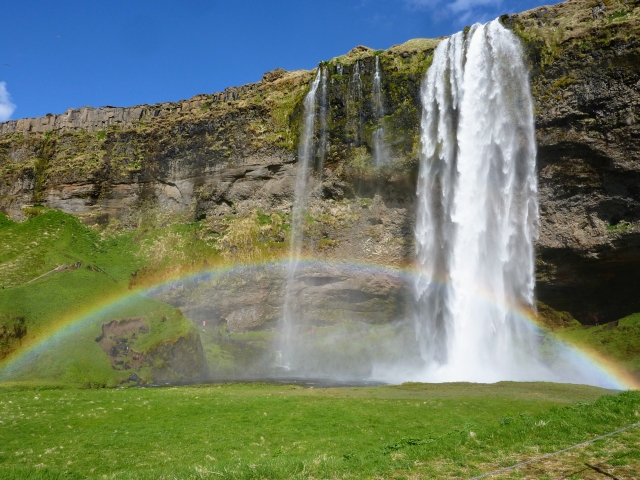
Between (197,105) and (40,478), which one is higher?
(197,105)

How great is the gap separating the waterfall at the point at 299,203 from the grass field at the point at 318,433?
93.2 ft

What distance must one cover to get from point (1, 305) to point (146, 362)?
1310 centimetres

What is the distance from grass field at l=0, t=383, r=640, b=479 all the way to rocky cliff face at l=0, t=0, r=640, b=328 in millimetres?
21962

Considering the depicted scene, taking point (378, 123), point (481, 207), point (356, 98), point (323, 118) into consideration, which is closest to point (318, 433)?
point (481, 207)

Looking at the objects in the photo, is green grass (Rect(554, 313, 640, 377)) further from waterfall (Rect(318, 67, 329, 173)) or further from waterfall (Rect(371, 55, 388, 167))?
waterfall (Rect(318, 67, 329, 173))

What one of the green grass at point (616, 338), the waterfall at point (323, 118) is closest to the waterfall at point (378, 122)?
the waterfall at point (323, 118)

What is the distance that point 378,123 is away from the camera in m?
54.7

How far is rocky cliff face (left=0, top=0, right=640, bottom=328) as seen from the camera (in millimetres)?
42750

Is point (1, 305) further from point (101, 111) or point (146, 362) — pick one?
point (101, 111)

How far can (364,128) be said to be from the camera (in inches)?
2190

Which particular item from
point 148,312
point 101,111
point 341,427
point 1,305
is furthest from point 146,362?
point 101,111

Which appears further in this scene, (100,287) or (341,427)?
(100,287)

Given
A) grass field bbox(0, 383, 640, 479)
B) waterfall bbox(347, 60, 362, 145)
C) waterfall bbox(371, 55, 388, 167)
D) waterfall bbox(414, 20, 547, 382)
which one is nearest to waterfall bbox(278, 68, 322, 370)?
waterfall bbox(347, 60, 362, 145)

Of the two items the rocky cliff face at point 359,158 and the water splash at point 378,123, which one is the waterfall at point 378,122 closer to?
the water splash at point 378,123
